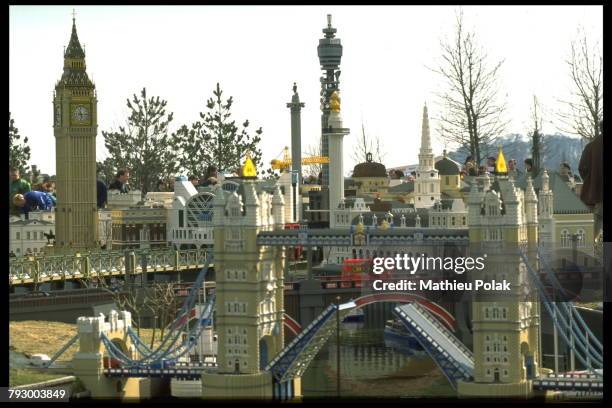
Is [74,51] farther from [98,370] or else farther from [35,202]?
[98,370]

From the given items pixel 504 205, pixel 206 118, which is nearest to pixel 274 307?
pixel 504 205

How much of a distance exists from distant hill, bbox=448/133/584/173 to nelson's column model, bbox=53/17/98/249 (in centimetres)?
1468

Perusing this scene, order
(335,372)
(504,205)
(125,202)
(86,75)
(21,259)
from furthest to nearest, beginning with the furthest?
(125,202)
(86,75)
(21,259)
(335,372)
(504,205)

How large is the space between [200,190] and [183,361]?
27309mm

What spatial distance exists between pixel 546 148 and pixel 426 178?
4.69 meters

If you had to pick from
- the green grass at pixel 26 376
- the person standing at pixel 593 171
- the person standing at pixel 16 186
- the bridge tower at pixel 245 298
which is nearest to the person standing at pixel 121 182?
the person standing at pixel 16 186

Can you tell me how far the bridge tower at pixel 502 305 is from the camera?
150 ft

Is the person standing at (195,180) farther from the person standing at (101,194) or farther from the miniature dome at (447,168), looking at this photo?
the miniature dome at (447,168)

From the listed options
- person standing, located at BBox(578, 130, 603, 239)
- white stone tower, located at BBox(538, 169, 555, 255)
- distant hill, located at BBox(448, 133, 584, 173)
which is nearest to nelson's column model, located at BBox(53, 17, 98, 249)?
distant hill, located at BBox(448, 133, 584, 173)

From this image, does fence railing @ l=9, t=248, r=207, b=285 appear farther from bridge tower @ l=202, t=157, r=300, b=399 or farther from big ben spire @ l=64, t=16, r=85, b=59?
bridge tower @ l=202, t=157, r=300, b=399

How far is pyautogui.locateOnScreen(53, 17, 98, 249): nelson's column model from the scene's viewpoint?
74.7 m

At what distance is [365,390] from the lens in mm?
49625

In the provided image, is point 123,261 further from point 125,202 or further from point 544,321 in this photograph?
point 544,321

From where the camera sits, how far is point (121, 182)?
80812 mm
